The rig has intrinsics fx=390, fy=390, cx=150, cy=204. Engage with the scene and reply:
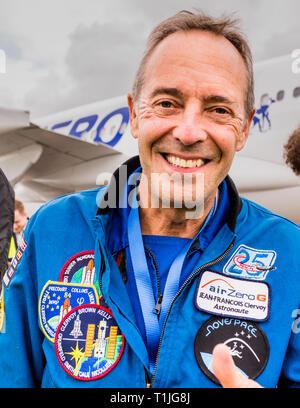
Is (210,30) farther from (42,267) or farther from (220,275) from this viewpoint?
(42,267)

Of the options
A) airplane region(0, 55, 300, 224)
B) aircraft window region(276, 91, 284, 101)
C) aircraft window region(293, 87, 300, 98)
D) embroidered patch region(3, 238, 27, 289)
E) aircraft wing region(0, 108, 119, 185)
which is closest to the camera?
embroidered patch region(3, 238, 27, 289)

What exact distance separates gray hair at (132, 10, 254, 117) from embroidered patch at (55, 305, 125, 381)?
771 mm

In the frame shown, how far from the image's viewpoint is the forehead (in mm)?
1212

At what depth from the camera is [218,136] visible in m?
1.22

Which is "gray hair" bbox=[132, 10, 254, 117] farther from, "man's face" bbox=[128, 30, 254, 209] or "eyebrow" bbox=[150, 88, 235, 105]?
"eyebrow" bbox=[150, 88, 235, 105]

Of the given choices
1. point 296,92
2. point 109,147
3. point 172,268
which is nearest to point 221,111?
point 172,268

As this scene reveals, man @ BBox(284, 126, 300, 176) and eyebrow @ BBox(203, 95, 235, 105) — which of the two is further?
man @ BBox(284, 126, 300, 176)

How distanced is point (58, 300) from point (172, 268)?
37cm

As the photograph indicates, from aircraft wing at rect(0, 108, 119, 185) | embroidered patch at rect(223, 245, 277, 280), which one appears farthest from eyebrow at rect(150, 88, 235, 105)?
aircraft wing at rect(0, 108, 119, 185)

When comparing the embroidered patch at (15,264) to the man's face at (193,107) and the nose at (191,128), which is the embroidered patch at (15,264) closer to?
the man's face at (193,107)

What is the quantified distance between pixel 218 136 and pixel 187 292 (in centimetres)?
50

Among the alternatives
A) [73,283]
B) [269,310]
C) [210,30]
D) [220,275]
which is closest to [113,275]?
[73,283]

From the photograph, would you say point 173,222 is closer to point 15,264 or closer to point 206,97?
Answer: point 206,97

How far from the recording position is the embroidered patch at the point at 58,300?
48.0 inches
